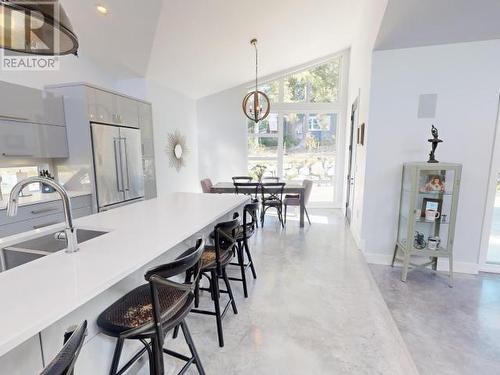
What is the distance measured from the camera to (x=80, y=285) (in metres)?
0.98

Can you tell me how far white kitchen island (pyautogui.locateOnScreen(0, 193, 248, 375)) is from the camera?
0.83 metres

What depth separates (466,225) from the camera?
2.95 metres

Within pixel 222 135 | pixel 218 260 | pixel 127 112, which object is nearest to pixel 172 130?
pixel 222 135

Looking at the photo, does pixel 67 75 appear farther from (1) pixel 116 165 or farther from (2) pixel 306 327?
(2) pixel 306 327

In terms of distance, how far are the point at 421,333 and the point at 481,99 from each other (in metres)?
2.45

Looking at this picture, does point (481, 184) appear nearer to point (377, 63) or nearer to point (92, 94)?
point (377, 63)

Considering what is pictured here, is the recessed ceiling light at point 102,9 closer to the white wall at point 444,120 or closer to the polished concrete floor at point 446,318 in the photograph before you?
the white wall at point 444,120

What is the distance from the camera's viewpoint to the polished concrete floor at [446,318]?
177cm

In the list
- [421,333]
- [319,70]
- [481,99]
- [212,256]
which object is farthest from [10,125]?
[319,70]

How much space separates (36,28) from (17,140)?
1858mm

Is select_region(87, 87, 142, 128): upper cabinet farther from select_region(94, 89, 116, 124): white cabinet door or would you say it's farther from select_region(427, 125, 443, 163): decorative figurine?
select_region(427, 125, 443, 163): decorative figurine

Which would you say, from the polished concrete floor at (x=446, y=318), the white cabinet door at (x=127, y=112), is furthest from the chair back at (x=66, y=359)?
the white cabinet door at (x=127, y=112)

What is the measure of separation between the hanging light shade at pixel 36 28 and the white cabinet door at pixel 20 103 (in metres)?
1.52

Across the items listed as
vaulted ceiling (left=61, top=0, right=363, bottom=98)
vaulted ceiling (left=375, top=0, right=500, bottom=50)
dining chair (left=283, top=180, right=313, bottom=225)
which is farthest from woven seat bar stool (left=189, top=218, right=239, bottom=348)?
dining chair (left=283, top=180, right=313, bottom=225)
